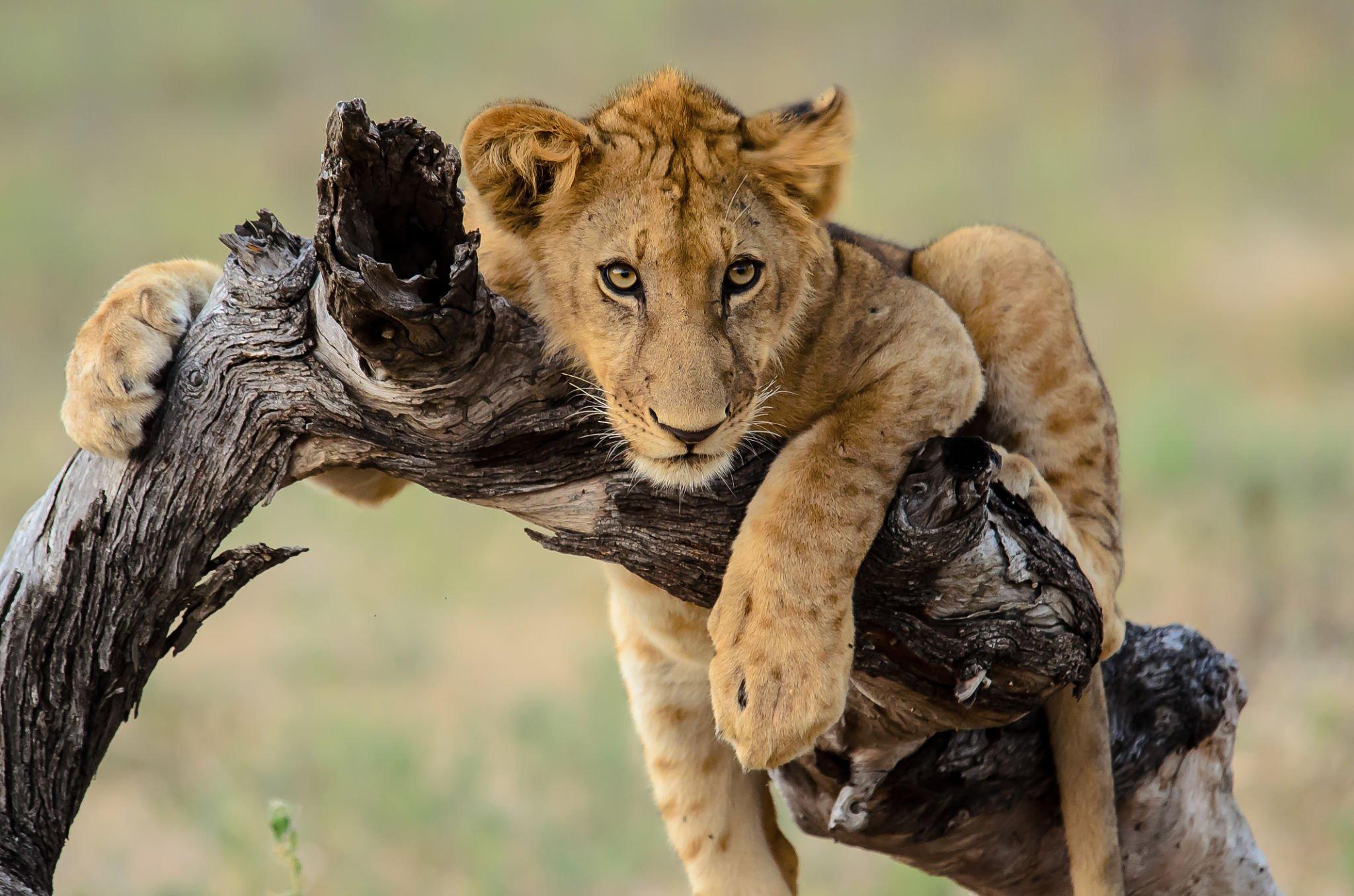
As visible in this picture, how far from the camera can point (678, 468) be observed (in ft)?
8.95

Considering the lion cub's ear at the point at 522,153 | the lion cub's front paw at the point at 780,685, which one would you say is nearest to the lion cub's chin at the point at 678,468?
the lion cub's front paw at the point at 780,685

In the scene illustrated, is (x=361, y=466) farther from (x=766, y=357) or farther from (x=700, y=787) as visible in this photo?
(x=700, y=787)

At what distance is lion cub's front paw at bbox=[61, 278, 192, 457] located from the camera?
2734 millimetres

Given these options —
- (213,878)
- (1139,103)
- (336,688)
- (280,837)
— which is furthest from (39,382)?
(1139,103)

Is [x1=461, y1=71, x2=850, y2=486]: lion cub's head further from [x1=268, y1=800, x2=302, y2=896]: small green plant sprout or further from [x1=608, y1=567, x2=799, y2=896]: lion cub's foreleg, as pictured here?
[x1=268, y1=800, x2=302, y2=896]: small green plant sprout

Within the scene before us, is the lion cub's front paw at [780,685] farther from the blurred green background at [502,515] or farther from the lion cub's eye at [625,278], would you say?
the blurred green background at [502,515]

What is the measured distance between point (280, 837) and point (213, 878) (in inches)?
148

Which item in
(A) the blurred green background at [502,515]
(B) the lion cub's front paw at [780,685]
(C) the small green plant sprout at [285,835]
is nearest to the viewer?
(B) the lion cub's front paw at [780,685]

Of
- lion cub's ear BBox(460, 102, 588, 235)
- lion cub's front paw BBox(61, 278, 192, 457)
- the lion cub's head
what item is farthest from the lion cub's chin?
lion cub's front paw BBox(61, 278, 192, 457)

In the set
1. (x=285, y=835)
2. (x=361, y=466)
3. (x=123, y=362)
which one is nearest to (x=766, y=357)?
(x=361, y=466)

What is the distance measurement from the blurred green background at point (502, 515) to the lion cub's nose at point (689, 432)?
8.20 feet

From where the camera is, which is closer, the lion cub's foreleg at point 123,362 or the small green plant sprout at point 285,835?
the lion cub's foreleg at point 123,362

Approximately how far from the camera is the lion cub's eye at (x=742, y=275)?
2.92 m

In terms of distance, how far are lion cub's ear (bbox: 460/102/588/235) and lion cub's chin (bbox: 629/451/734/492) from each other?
0.70 m
